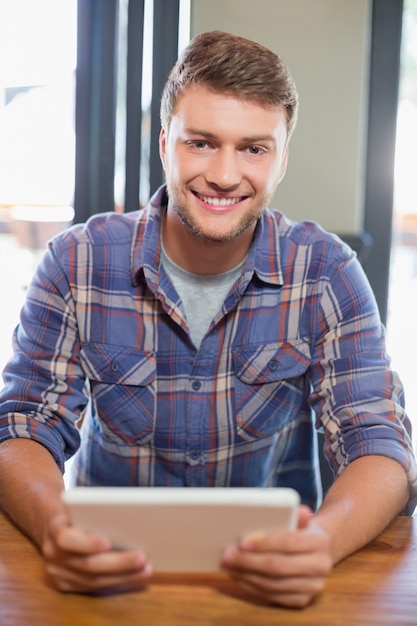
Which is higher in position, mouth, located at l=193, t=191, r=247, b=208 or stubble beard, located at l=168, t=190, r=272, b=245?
mouth, located at l=193, t=191, r=247, b=208

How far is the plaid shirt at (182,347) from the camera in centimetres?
152

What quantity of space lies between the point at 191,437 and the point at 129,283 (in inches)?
12.7

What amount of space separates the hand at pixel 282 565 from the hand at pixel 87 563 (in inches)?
4.3

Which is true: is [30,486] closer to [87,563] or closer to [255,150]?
[87,563]

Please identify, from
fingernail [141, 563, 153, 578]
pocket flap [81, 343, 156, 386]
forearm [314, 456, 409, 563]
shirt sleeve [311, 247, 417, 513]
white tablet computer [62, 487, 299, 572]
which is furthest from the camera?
pocket flap [81, 343, 156, 386]

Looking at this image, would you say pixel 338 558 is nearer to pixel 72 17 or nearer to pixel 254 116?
pixel 254 116

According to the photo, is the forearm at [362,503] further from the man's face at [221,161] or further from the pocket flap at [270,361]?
the man's face at [221,161]

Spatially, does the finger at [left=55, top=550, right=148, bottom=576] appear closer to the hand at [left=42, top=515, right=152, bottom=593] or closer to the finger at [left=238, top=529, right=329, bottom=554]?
the hand at [left=42, top=515, right=152, bottom=593]

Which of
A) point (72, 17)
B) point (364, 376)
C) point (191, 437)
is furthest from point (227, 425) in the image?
point (72, 17)

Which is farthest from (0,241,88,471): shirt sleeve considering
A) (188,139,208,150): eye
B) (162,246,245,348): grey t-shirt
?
(188,139,208,150): eye

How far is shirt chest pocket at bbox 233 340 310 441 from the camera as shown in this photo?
1.56m

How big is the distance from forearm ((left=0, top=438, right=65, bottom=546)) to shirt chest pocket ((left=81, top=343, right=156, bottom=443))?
24 centimetres

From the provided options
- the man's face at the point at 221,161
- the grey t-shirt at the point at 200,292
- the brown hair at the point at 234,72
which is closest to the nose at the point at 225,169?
the man's face at the point at 221,161

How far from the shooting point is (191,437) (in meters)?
1.56
